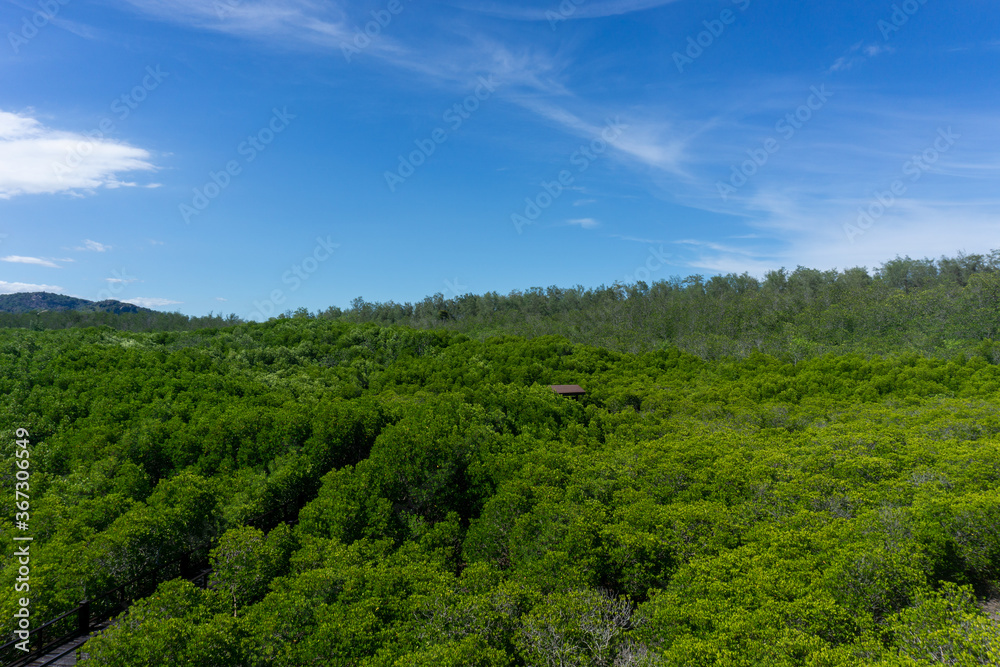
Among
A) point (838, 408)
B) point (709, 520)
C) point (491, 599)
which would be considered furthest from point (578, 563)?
point (838, 408)

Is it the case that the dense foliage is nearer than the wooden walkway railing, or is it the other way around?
the dense foliage

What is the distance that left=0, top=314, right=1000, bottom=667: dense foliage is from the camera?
51.3ft

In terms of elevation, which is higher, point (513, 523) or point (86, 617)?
point (513, 523)

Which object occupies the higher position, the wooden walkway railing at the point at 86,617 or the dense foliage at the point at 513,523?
the dense foliage at the point at 513,523

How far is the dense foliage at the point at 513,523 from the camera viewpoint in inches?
615

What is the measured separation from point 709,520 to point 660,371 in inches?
2027

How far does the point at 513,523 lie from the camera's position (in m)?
25.1

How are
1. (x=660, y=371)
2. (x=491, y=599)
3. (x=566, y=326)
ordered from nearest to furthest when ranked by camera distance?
(x=491, y=599)
(x=660, y=371)
(x=566, y=326)

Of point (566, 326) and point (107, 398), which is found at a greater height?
point (566, 326)

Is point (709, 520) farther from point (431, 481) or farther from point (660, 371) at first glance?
point (660, 371)

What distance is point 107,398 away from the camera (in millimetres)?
45031

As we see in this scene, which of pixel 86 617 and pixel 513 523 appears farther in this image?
pixel 513 523

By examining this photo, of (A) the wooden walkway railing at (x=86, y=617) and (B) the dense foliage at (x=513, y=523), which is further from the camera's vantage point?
(A) the wooden walkway railing at (x=86, y=617)

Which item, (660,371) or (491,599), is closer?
(491,599)
